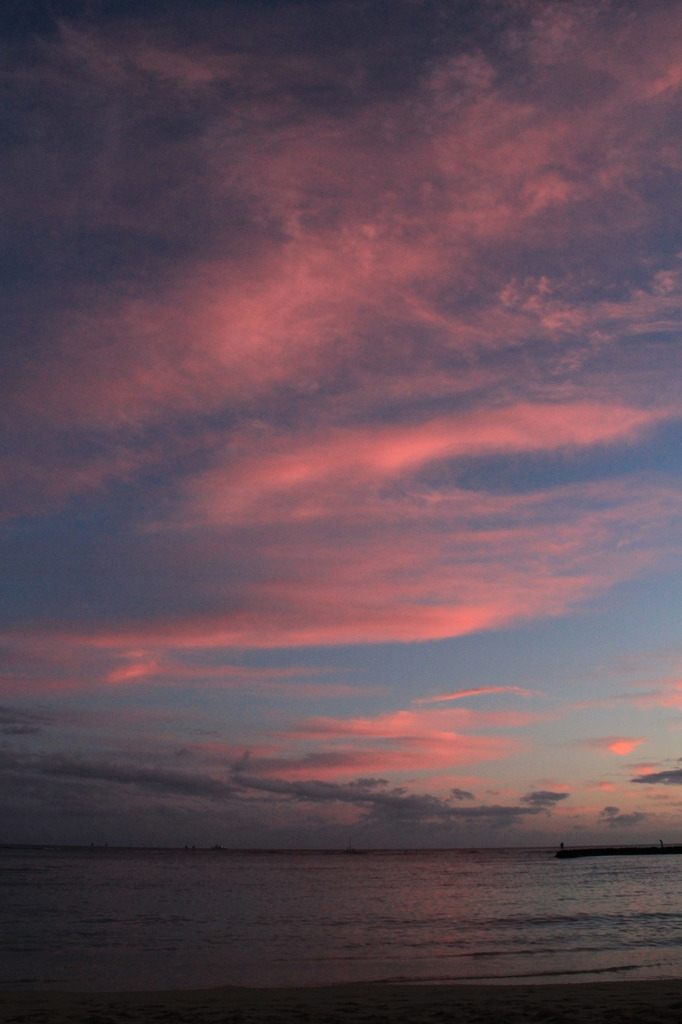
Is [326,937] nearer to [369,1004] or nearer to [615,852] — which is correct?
[369,1004]

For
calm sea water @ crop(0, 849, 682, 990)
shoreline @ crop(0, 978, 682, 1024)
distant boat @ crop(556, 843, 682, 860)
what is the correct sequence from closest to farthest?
shoreline @ crop(0, 978, 682, 1024) < calm sea water @ crop(0, 849, 682, 990) < distant boat @ crop(556, 843, 682, 860)

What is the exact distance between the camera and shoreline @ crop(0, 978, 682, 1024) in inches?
640

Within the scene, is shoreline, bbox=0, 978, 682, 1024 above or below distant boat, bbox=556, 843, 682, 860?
above

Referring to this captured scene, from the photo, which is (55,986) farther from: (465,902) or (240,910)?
(465,902)

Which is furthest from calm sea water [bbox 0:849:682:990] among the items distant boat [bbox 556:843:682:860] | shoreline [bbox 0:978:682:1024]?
→ distant boat [bbox 556:843:682:860]

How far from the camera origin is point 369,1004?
1806cm

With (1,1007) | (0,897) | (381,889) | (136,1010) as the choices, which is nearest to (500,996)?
(136,1010)

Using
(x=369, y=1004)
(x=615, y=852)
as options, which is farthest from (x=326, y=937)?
(x=615, y=852)

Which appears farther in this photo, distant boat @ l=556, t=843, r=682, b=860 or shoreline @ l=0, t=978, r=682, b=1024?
distant boat @ l=556, t=843, r=682, b=860

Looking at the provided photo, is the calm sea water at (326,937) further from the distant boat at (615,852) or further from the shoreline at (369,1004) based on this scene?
the distant boat at (615,852)

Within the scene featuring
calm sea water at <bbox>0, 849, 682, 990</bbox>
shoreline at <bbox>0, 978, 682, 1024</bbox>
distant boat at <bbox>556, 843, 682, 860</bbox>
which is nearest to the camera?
shoreline at <bbox>0, 978, 682, 1024</bbox>

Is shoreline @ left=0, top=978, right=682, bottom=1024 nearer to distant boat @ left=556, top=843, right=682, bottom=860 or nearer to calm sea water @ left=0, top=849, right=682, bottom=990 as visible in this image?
calm sea water @ left=0, top=849, right=682, bottom=990

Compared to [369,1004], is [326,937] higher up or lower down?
lower down

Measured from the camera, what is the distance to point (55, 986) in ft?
70.7
